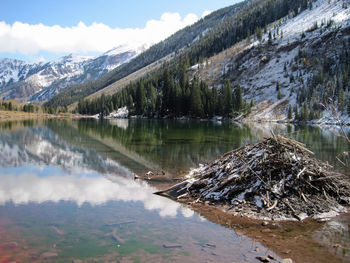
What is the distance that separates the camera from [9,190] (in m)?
17.9

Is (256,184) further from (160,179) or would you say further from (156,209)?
(160,179)

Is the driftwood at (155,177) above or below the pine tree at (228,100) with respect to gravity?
below

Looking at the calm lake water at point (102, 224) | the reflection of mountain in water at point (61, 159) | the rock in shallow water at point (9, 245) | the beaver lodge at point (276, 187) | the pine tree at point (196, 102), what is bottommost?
the rock in shallow water at point (9, 245)

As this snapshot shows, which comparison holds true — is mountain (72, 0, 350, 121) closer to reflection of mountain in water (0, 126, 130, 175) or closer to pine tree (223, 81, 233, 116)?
pine tree (223, 81, 233, 116)

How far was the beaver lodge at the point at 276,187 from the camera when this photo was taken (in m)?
13.9

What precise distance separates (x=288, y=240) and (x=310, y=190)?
4.66 metres

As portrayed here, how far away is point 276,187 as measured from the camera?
14602mm

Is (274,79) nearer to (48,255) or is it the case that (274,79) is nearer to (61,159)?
(61,159)

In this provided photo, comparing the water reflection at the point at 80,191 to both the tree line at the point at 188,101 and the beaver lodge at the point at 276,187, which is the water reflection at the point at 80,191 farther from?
the tree line at the point at 188,101

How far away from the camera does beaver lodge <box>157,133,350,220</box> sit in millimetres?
13922

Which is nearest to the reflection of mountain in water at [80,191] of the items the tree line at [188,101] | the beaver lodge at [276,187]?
the beaver lodge at [276,187]

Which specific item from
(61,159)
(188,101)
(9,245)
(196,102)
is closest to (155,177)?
(9,245)

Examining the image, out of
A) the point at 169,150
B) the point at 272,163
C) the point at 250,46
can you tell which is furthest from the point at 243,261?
the point at 250,46

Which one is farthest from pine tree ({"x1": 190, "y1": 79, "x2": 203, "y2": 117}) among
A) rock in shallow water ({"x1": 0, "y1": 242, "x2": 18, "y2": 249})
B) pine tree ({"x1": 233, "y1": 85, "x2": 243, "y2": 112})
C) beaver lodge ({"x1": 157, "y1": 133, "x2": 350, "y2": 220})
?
rock in shallow water ({"x1": 0, "y1": 242, "x2": 18, "y2": 249})
